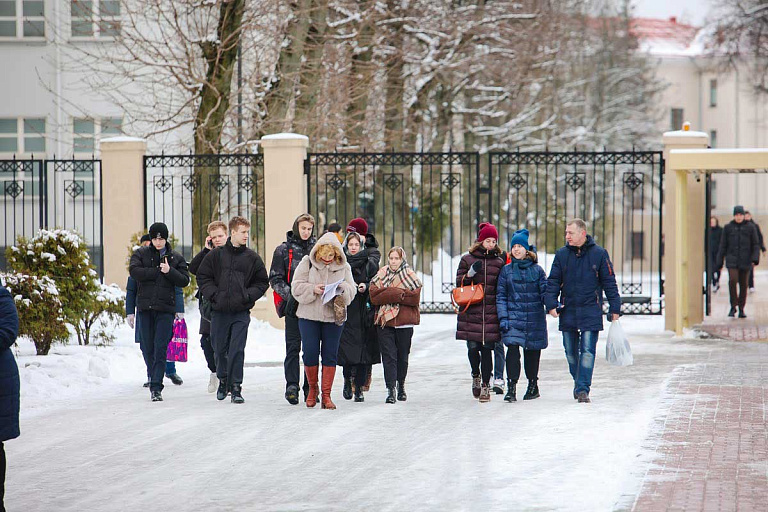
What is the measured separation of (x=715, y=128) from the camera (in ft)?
220

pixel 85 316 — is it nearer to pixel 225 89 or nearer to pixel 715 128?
pixel 225 89

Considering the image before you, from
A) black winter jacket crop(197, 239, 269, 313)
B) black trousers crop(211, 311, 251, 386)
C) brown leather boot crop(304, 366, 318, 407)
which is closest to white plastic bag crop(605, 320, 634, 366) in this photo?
brown leather boot crop(304, 366, 318, 407)

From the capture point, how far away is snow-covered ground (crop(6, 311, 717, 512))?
7395 mm

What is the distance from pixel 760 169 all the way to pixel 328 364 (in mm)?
8486

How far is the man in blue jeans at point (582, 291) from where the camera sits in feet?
36.1

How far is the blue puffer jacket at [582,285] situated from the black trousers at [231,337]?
2.94 m

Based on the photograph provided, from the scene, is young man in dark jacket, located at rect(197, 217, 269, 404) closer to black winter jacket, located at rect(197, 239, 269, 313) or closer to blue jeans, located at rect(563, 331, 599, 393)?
black winter jacket, located at rect(197, 239, 269, 313)

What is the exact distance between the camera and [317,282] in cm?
1088

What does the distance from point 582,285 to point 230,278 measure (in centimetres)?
336

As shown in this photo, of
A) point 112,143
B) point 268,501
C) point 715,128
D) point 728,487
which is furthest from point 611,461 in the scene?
point 715,128

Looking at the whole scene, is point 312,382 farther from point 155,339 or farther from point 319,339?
point 155,339

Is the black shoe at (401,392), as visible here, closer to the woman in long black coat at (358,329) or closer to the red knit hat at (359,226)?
the woman in long black coat at (358,329)

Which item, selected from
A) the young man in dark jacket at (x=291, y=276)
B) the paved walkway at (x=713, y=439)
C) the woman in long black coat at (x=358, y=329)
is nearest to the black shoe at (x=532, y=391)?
the paved walkway at (x=713, y=439)

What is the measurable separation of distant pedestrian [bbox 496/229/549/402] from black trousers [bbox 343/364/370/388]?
1474 millimetres
